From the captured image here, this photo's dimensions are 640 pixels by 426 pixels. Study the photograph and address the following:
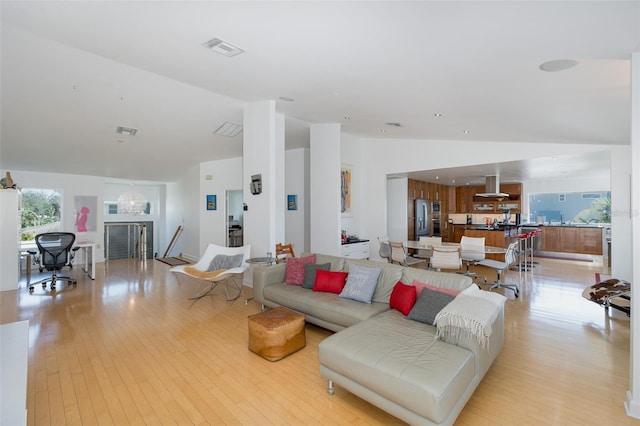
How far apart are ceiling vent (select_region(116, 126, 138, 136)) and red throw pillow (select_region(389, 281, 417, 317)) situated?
19.8 feet

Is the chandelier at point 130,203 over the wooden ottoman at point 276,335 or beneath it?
over

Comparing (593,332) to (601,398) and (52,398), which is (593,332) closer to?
(601,398)

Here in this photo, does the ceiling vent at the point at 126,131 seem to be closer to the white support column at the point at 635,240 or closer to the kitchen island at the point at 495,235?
the white support column at the point at 635,240

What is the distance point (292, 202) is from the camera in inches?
299

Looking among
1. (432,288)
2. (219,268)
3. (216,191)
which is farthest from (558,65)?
(216,191)

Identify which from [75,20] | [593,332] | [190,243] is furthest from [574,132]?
[190,243]

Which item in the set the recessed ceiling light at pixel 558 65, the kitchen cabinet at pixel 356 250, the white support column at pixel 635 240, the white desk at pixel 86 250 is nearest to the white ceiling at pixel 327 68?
the recessed ceiling light at pixel 558 65

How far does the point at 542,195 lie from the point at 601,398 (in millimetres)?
9963

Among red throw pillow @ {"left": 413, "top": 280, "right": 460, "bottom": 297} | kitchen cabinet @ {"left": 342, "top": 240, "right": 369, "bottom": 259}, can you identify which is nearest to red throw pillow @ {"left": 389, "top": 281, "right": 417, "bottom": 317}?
red throw pillow @ {"left": 413, "top": 280, "right": 460, "bottom": 297}

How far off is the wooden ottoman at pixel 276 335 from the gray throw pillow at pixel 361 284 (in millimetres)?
686

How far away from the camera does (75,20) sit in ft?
8.96

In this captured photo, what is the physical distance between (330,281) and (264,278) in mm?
1017

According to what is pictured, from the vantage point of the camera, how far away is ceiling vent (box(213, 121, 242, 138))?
636 centimetres

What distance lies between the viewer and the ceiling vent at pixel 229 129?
6361 millimetres
